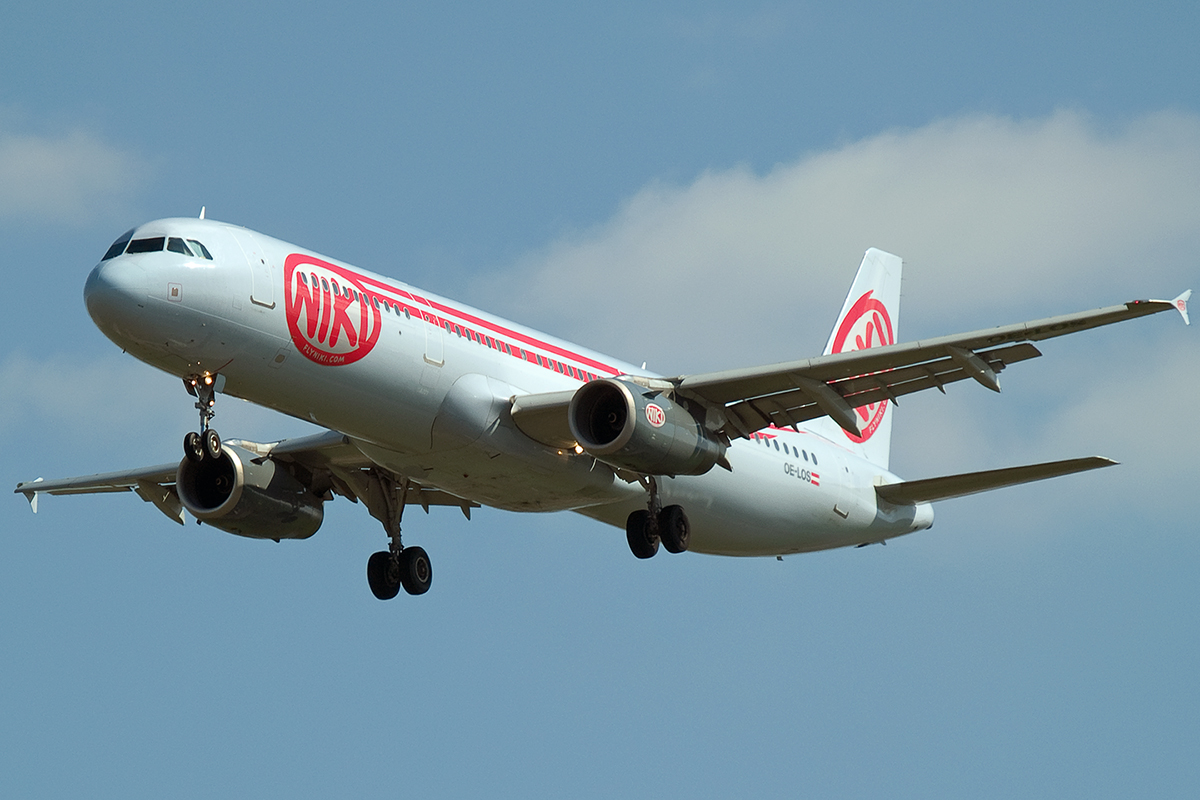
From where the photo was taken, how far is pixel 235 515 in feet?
118

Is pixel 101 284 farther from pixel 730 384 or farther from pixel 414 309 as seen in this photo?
pixel 730 384

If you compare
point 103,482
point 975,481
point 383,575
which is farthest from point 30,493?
point 975,481

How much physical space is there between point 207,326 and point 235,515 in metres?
8.63

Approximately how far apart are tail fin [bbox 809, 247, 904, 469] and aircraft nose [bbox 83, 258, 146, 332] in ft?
61.6

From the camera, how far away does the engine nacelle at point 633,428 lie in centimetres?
3116

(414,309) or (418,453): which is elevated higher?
(414,309)

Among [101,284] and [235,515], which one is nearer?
[101,284]

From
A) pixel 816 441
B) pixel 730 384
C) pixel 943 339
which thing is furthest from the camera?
pixel 816 441

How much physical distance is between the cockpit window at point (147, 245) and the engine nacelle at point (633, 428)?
7.83 m

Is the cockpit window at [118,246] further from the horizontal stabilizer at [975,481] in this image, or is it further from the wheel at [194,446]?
the horizontal stabilizer at [975,481]

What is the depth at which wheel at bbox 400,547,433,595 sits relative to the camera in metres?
36.8

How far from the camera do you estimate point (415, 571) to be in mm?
36781

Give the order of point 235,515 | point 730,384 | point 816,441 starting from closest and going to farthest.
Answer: point 730,384 < point 235,515 < point 816,441

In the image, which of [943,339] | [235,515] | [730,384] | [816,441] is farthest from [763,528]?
[235,515]
